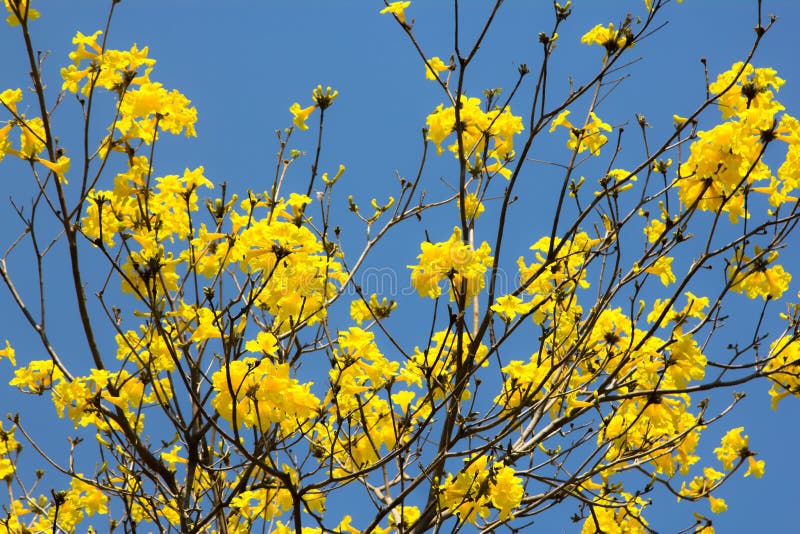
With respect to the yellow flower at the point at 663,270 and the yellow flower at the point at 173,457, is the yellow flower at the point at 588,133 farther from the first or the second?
the yellow flower at the point at 173,457

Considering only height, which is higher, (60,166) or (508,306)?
(60,166)

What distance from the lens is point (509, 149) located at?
4457mm

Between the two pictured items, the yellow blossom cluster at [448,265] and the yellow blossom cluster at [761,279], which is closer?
the yellow blossom cluster at [448,265]

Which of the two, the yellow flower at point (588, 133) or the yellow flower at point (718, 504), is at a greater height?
the yellow flower at point (588, 133)

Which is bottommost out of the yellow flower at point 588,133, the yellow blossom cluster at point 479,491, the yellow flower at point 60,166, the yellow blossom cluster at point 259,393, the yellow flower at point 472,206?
the yellow blossom cluster at point 259,393

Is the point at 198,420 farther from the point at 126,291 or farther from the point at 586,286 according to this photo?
the point at 586,286

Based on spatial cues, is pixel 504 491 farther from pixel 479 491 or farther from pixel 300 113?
pixel 300 113

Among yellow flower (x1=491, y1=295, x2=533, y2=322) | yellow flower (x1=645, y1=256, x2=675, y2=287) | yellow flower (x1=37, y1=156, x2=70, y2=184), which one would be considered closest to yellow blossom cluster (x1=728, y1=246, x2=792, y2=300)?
yellow flower (x1=645, y1=256, x2=675, y2=287)

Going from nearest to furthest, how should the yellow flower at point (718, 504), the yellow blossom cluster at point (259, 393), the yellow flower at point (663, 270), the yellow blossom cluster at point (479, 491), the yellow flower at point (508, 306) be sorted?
the yellow blossom cluster at point (259, 393)
the yellow flower at point (508, 306)
the yellow blossom cluster at point (479, 491)
the yellow flower at point (663, 270)
the yellow flower at point (718, 504)

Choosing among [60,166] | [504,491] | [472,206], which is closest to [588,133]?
[472,206]

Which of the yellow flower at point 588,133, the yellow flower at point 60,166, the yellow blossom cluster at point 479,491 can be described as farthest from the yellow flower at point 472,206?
the yellow flower at point 60,166

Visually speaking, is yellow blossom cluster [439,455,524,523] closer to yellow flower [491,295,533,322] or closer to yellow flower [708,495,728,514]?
yellow flower [491,295,533,322]

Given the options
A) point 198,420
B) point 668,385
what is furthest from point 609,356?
point 198,420

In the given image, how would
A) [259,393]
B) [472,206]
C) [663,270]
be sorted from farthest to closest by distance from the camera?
[472,206]
[663,270]
[259,393]
